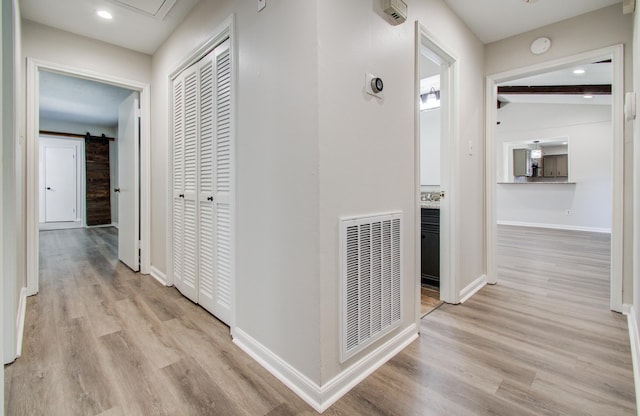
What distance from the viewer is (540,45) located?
2.83 meters

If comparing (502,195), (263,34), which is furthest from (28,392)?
(502,195)

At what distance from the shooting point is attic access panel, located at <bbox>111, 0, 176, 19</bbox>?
2488mm

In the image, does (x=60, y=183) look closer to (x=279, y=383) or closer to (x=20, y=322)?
(x=20, y=322)

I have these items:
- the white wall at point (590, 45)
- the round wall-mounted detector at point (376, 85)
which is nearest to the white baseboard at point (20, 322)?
the round wall-mounted detector at point (376, 85)

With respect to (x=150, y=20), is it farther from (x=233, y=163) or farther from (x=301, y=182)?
(x=301, y=182)

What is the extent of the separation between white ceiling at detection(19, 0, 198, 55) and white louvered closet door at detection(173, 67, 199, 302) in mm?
497

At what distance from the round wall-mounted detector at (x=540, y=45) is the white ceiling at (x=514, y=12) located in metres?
0.13

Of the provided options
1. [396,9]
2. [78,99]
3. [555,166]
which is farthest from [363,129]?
[555,166]

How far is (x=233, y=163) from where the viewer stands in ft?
6.64

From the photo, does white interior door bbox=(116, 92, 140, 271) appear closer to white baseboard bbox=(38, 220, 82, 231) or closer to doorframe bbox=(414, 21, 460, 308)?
doorframe bbox=(414, 21, 460, 308)

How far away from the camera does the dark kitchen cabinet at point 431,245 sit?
116 inches

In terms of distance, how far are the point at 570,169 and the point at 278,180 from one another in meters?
8.21

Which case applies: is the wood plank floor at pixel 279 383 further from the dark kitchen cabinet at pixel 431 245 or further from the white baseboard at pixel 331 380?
the dark kitchen cabinet at pixel 431 245

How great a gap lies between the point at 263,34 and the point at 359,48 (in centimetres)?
58
